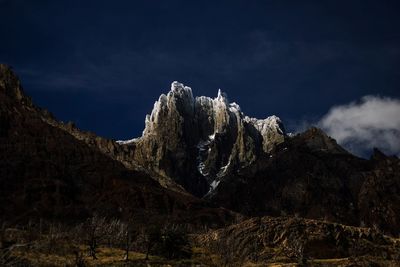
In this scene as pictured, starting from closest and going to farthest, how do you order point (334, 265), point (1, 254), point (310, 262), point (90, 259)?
point (1, 254), point (90, 259), point (334, 265), point (310, 262)

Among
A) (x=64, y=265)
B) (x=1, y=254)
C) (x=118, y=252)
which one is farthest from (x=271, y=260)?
(x=1, y=254)

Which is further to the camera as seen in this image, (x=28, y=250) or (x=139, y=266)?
(x=28, y=250)

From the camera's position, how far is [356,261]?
17850 cm

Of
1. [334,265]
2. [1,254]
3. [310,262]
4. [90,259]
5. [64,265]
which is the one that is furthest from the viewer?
[310,262]

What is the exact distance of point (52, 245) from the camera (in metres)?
180

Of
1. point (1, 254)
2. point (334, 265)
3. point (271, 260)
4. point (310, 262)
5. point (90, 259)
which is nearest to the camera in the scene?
point (1, 254)

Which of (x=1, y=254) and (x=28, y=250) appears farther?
(x=28, y=250)

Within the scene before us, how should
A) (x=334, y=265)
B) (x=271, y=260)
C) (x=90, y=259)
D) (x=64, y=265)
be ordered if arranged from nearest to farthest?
1. (x=64, y=265)
2. (x=90, y=259)
3. (x=334, y=265)
4. (x=271, y=260)

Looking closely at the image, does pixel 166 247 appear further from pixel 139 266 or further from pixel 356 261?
pixel 356 261

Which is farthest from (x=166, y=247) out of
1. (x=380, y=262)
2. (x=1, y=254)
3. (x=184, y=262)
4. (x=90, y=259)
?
(x=1, y=254)

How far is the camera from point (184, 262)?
18075 cm

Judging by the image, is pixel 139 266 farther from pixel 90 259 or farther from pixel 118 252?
pixel 118 252

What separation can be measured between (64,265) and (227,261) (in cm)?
6098

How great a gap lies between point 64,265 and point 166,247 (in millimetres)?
53589
